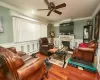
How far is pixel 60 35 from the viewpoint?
17.4 feet

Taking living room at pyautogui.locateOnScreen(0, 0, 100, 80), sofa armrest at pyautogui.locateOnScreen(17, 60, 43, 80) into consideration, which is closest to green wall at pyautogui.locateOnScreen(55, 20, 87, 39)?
living room at pyautogui.locateOnScreen(0, 0, 100, 80)

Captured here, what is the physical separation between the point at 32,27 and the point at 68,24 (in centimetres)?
286

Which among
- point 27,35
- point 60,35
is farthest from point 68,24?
point 27,35

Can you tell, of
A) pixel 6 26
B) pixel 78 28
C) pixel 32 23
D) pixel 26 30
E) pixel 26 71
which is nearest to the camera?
pixel 26 71

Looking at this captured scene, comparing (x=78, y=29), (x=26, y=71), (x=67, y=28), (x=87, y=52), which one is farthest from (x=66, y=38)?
(x=26, y=71)

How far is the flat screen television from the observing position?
15.5 feet

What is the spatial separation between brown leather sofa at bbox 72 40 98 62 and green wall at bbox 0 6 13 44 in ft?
10.2

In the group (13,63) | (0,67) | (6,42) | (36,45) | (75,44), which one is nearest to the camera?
(13,63)

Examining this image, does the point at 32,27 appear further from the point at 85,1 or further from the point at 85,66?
the point at 85,66

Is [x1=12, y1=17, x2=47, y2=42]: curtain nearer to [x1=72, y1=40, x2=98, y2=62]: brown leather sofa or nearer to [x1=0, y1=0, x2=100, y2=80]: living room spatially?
[x1=0, y1=0, x2=100, y2=80]: living room

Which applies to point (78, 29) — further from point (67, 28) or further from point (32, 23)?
point (32, 23)

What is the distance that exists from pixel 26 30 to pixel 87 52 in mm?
3240

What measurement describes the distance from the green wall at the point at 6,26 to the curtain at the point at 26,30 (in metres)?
0.16

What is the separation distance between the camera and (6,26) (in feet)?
8.27
